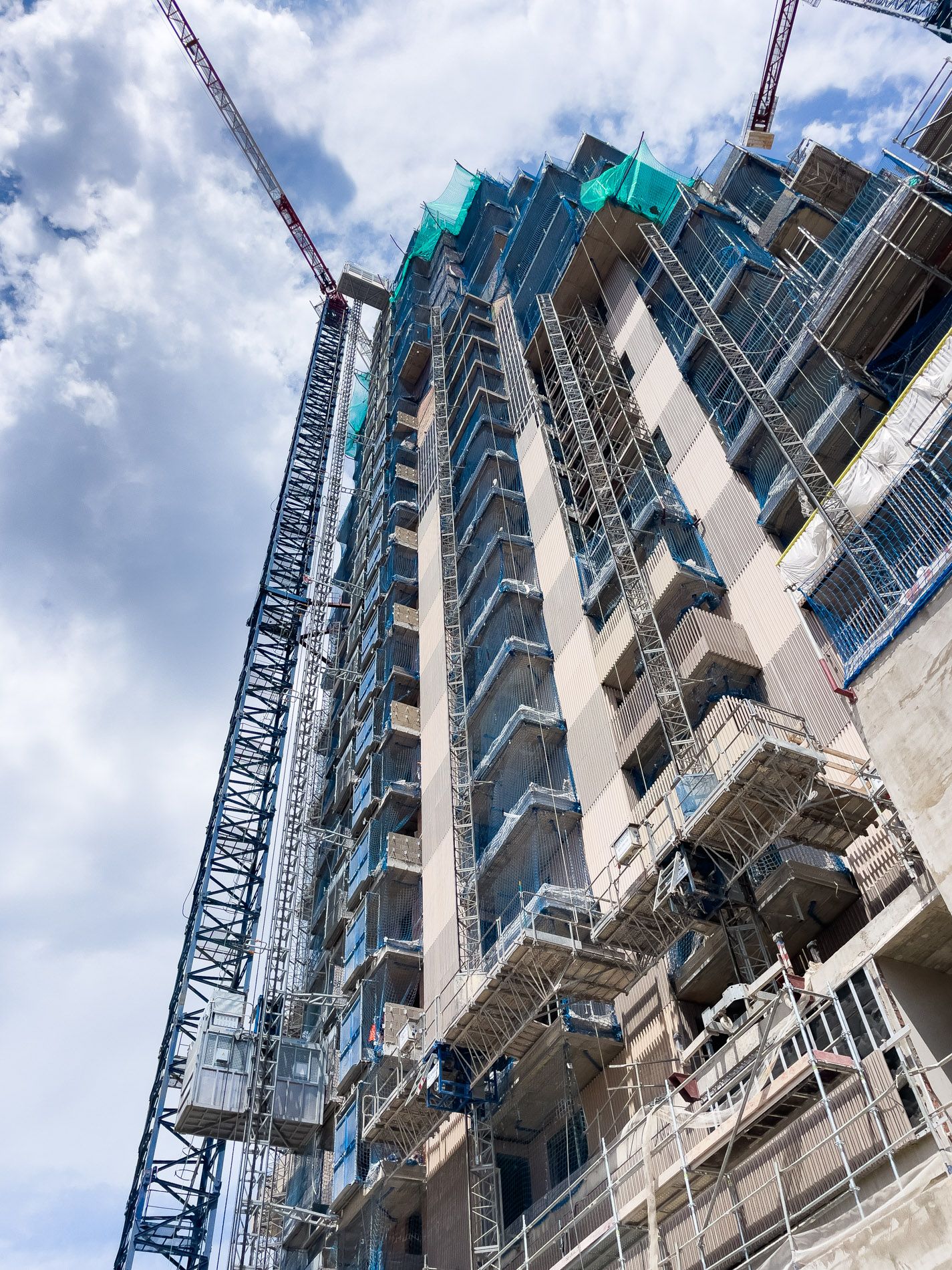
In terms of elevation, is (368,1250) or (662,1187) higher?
(368,1250)

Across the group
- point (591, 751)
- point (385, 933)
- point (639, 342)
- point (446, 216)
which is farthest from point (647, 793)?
point (446, 216)

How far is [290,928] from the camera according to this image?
172 feet

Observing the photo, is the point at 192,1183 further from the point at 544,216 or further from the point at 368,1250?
the point at 544,216

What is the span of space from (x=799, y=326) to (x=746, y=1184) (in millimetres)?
25897

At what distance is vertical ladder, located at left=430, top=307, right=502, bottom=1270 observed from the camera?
87.5 feet

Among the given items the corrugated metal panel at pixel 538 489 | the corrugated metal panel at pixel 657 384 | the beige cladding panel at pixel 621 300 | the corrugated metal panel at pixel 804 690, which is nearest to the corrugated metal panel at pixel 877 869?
the corrugated metal panel at pixel 804 690

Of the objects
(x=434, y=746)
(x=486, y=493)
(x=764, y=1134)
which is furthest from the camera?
(x=486, y=493)

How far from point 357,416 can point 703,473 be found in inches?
1900

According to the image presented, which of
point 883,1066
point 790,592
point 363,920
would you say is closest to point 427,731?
point 363,920

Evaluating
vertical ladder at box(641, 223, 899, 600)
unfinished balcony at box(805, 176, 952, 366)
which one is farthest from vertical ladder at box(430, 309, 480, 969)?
unfinished balcony at box(805, 176, 952, 366)

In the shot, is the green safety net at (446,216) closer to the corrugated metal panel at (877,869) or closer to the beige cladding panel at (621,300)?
the beige cladding panel at (621,300)

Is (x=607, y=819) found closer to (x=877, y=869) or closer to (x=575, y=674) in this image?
(x=575, y=674)

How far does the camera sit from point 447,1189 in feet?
98.5

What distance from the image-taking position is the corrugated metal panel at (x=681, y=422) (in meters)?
35.2
